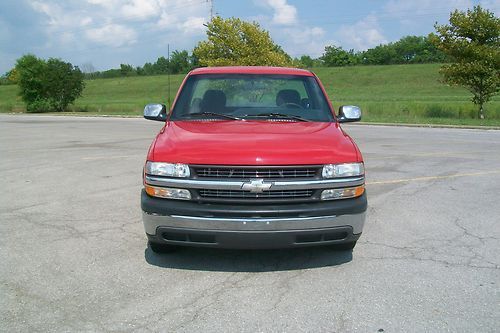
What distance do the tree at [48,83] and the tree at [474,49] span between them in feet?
115

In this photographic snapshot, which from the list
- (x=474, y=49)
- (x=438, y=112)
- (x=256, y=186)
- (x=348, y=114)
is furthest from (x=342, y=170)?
(x=438, y=112)

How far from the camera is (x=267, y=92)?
222 inches

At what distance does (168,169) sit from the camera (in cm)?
395

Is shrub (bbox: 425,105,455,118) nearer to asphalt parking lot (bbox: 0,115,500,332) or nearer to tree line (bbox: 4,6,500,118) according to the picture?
tree line (bbox: 4,6,500,118)

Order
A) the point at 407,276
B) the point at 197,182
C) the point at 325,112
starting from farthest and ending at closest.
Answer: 1. the point at 325,112
2. the point at 407,276
3. the point at 197,182

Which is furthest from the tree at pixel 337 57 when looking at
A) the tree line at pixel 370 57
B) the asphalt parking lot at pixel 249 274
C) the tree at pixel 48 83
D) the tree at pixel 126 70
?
the asphalt parking lot at pixel 249 274

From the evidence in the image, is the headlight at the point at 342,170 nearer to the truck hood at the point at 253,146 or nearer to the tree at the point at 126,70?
the truck hood at the point at 253,146

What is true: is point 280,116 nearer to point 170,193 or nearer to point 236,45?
point 170,193

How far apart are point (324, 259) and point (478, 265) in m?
1.40

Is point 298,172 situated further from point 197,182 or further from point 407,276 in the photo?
point 407,276

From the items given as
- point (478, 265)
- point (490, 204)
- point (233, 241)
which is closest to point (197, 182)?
point (233, 241)

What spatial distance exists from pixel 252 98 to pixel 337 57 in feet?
393

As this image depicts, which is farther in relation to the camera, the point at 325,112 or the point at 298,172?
the point at 325,112

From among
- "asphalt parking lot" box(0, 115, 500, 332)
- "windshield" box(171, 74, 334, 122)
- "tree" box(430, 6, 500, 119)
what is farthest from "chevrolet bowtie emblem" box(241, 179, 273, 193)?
"tree" box(430, 6, 500, 119)
